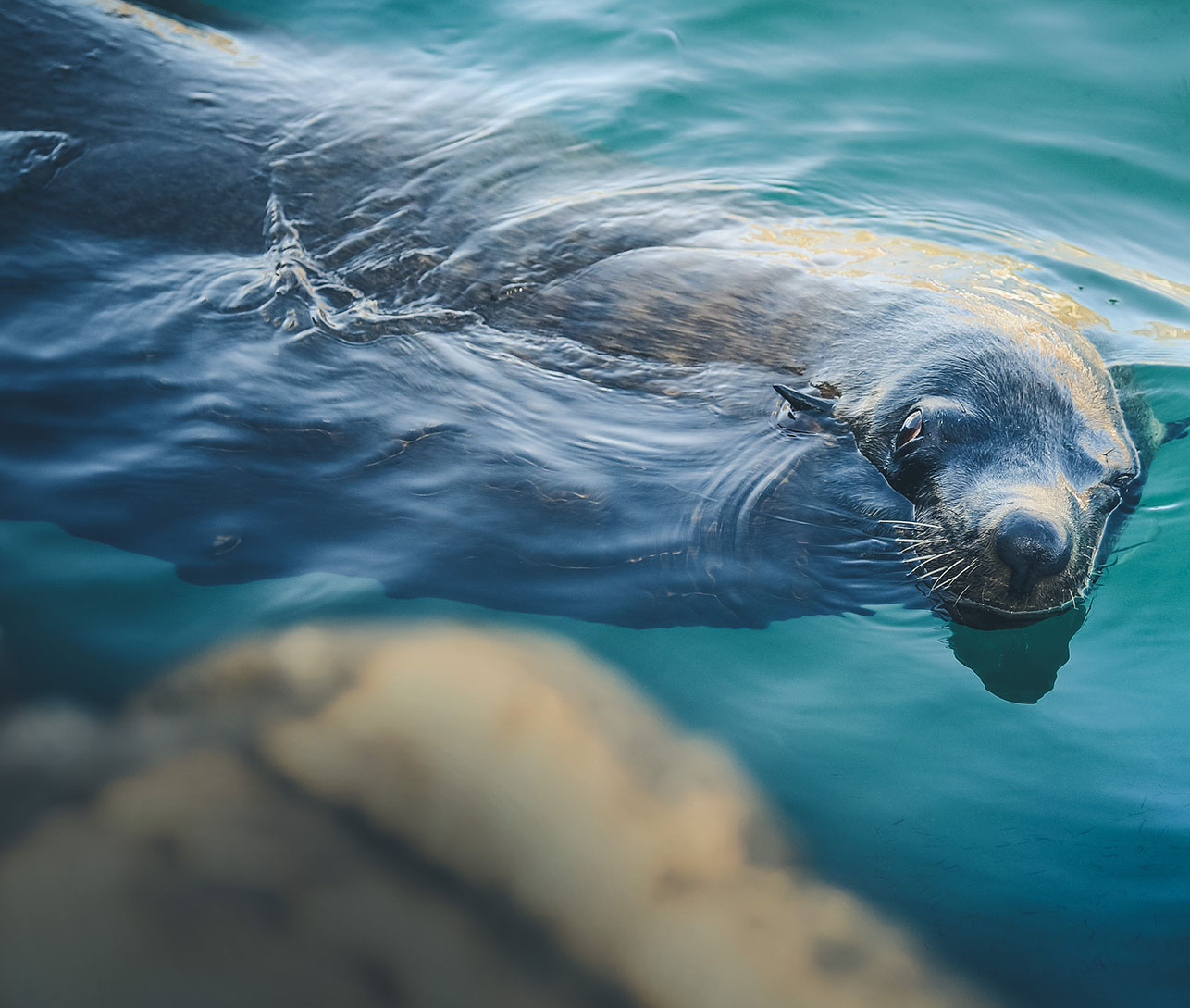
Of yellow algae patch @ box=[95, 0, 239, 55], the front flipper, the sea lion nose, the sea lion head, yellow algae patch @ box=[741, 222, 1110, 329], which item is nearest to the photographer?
the sea lion nose

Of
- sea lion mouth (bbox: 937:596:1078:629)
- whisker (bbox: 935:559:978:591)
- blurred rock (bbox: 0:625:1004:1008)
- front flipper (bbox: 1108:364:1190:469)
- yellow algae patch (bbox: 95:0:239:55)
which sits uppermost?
yellow algae patch (bbox: 95:0:239:55)

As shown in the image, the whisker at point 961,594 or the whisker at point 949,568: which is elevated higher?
the whisker at point 949,568

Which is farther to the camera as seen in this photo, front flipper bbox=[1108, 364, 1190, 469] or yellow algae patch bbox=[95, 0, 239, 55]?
yellow algae patch bbox=[95, 0, 239, 55]

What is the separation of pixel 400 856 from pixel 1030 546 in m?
1.92

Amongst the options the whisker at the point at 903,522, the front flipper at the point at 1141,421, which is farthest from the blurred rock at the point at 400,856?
the front flipper at the point at 1141,421

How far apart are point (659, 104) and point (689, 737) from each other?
466cm

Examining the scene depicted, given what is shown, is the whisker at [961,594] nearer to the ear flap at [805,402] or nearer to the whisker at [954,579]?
the whisker at [954,579]

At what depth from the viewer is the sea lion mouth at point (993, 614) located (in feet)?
10.6

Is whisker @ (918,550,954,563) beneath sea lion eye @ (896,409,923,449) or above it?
beneath

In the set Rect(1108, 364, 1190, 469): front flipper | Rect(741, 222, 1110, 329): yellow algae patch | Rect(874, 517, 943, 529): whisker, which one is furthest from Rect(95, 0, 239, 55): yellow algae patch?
Rect(1108, 364, 1190, 469): front flipper

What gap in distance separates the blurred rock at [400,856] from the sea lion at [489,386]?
49 centimetres

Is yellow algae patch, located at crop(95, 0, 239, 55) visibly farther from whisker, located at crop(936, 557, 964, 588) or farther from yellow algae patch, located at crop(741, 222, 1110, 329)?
whisker, located at crop(936, 557, 964, 588)

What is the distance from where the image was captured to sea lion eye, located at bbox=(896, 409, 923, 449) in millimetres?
3506

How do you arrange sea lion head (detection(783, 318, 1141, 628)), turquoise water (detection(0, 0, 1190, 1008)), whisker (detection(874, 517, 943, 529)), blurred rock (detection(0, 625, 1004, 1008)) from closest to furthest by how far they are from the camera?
blurred rock (detection(0, 625, 1004, 1008)) → turquoise water (detection(0, 0, 1190, 1008)) → sea lion head (detection(783, 318, 1141, 628)) → whisker (detection(874, 517, 943, 529))
